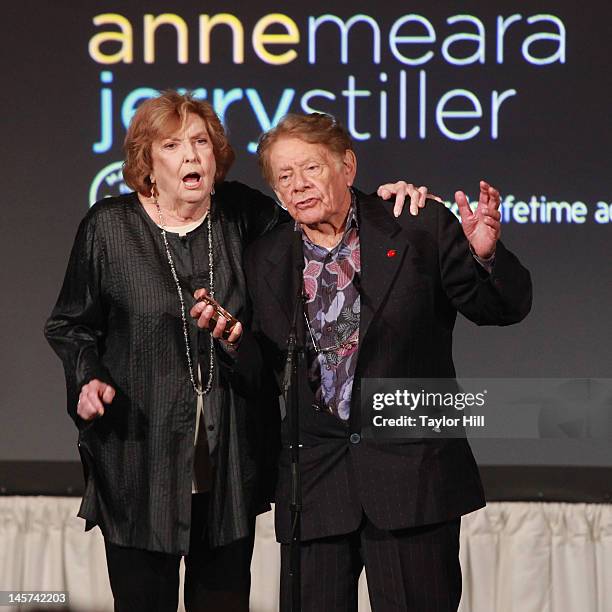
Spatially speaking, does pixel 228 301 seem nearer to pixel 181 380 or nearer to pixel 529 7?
pixel 181 380

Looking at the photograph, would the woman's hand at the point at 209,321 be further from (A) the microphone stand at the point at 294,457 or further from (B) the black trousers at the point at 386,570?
(B) the black trousers at the point at 386,570

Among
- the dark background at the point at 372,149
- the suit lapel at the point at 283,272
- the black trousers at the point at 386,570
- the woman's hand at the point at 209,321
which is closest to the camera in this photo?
the woman's hand at the point at 209,321

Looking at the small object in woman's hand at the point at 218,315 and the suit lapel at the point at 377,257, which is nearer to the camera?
the small object in woman's hand at the point at 218,315

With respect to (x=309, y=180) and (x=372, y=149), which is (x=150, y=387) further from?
(x=372, y=149)

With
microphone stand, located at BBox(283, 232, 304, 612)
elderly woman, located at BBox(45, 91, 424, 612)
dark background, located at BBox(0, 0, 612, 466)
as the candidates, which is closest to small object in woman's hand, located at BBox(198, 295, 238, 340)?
microphone stand, located at BBox(283, 232, 304, 612)

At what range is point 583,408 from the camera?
3943mm

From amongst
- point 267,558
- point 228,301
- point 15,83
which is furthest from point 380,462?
point 15,83

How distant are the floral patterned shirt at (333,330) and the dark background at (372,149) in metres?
1.72

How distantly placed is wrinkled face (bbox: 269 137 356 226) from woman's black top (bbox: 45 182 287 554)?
0.28m

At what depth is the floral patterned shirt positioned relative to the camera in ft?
7.93

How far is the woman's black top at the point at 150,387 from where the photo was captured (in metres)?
2.62

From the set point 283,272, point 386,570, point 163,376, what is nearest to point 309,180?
point 283,272

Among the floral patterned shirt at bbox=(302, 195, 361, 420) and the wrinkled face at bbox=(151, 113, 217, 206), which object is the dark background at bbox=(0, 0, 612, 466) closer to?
the wrinkled face at bbox=(151, 113, 217, 206)

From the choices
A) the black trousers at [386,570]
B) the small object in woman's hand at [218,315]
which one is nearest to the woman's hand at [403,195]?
the small object in woman's hand at [218,315]
